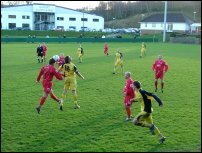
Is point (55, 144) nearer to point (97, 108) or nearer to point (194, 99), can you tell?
point (97, 108)

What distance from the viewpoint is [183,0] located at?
141 metres

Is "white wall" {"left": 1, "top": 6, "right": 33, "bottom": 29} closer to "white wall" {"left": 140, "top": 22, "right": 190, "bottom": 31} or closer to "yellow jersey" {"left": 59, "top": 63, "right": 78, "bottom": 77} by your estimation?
"white wall" {"left": 140, "top": 22, "right": 190, "bottom": 31}

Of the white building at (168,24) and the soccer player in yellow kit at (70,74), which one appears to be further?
the white building at (168,24)

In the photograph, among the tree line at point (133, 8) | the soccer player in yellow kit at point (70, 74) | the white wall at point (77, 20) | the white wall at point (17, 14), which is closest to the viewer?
the soccer player in yellow kit at point (70, 74)

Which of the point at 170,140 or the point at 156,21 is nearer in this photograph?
the point at 170,140

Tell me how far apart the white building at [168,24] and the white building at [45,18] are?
14625 mm

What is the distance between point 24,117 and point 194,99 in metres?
7.91

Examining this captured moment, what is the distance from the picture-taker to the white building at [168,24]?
98.6 meters

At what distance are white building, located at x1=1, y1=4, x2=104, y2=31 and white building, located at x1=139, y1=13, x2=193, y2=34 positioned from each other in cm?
1462

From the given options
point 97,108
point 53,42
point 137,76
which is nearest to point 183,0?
point 53,42

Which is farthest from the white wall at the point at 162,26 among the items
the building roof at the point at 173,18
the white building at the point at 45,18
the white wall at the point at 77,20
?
the white building at the point at 45,18

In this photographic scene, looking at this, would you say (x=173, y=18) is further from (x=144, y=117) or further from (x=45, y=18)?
(x=144, y=117)

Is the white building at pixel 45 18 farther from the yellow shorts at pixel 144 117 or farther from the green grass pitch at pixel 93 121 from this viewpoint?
the yellow shorts at pixel 144 117

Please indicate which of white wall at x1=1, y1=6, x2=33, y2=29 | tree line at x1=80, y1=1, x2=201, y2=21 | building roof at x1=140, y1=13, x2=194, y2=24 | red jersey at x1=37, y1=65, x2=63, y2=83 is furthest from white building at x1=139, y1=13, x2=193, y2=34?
red jersey at x1=37, y1=65, x2=63, y2=83
